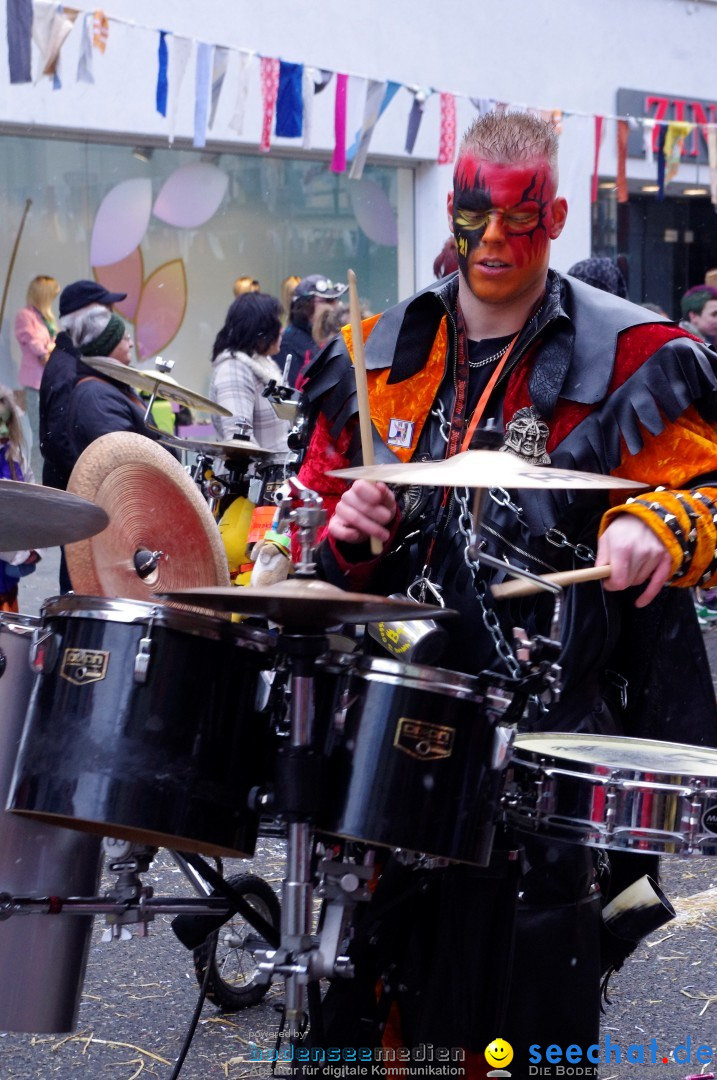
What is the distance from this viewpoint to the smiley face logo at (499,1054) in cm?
254

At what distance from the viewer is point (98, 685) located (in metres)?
2.22

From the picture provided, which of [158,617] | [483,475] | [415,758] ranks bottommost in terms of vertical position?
[415,758]

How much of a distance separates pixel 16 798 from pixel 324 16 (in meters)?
10.0

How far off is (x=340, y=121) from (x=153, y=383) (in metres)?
4.78

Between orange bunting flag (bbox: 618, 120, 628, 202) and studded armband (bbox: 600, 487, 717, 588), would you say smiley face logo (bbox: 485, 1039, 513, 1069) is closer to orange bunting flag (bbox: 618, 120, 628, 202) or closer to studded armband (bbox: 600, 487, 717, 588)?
studded armband (bbox: 600, 487, 717, 588)

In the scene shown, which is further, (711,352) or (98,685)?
(711,352)

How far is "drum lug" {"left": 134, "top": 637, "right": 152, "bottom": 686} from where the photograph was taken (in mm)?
2188

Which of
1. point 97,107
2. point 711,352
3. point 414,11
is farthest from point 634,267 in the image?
point 711,352

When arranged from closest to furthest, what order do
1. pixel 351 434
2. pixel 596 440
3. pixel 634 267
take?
1. pixel 596 440
2. pixel 351 434
3. pixel 634 267

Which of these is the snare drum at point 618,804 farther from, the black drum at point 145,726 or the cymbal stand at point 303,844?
the black drum at point 145,726

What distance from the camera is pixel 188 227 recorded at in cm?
1112

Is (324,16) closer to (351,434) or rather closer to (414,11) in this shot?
(414,11)

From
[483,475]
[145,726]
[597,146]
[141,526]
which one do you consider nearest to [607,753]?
[483,475]

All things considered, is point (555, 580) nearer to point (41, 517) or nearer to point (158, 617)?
point (158, 617)
